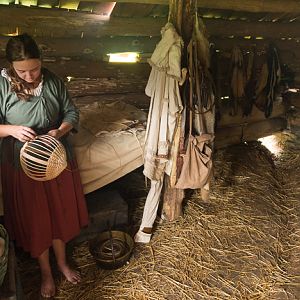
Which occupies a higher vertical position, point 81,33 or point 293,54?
point 81,33

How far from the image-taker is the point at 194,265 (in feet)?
10.0

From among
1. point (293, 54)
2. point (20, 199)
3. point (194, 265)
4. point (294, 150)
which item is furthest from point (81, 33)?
point (294, 150)

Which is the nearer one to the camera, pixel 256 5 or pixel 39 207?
pixel 39 207

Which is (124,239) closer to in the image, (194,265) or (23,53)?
(194,265)

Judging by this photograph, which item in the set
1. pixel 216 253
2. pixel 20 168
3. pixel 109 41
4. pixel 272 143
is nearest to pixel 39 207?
pixel 20 168

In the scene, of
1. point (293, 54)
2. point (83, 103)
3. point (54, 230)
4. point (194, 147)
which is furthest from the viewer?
point (293, 54)

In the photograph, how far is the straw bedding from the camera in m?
2.77

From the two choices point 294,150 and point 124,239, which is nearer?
point 124,239

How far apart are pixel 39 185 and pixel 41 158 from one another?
27cm

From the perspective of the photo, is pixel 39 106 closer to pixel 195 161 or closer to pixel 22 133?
pixel 22 133

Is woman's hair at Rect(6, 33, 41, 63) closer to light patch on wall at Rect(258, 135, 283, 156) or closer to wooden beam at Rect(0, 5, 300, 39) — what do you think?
wooden beam at Rect(0, 5, 300, 39)

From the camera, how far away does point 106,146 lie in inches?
128

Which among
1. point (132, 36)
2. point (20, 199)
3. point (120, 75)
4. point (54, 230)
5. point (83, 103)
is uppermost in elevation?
point (132, 36)

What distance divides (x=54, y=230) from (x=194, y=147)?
1.35 metres
